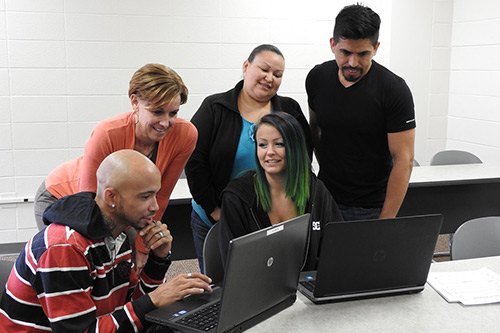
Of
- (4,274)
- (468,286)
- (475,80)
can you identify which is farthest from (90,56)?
(468,286)

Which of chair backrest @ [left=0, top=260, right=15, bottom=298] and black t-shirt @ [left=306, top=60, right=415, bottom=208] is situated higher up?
black t-shirt @ [left=306, top=60, right=415, bottom=208]

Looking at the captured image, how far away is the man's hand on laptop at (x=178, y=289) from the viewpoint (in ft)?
5.88

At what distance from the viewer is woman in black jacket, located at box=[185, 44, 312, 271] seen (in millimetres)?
2623

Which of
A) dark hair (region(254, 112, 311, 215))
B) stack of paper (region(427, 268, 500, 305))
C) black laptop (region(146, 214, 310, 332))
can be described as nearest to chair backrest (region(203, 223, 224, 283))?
dark hair (region(254, 112, 311, 215))

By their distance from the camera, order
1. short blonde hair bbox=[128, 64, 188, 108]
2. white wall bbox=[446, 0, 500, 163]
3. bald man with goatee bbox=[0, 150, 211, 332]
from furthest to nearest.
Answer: white wall bbox=[446, 0, 500, 163] < short blonde hair bbox=[128, 64, 188, 108] < bald man with goatee bbox=[0, 150, 211, 332]

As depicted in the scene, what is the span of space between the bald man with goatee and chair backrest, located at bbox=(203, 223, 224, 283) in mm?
432

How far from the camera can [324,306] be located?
1.94 meters

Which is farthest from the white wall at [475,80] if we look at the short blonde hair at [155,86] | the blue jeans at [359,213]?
the short blonde hair at [155,86]

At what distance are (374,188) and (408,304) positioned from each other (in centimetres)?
87

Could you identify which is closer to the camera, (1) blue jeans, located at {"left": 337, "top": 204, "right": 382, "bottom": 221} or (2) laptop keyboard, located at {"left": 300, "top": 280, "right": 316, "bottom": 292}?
(2) laptop keyboard, located at {"left": 300, "top": 280, "right": 316, "bottom": 292}

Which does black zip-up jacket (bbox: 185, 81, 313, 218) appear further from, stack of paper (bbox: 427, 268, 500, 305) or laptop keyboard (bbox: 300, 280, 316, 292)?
stack of paper (bbox: 427, 268, 500, 305)

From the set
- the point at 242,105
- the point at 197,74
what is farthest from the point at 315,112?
the point at 197,74

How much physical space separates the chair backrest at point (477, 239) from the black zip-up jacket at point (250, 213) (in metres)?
0.65

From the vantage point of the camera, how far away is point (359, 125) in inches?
104
